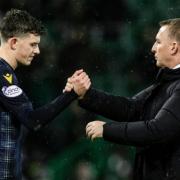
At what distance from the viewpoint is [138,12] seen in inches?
248

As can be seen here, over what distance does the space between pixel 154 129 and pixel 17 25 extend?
804mm

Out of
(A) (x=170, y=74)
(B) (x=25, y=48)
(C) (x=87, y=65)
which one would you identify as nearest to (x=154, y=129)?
(A) (x=170, y=74)

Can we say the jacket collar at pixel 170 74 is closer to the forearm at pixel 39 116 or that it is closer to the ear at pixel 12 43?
the forearm at pixel 39 116

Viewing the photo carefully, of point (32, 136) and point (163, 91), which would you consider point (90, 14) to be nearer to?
point (32, 136)

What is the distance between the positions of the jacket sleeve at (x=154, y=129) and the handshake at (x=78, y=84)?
0.98ft

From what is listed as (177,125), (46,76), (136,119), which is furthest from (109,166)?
(177,125)

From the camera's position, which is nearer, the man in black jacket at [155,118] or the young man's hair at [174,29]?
the man in black jacket at [155,118]

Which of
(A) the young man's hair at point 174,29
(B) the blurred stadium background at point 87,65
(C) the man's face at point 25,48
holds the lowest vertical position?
(B) the blurred stadium background at point 87,65

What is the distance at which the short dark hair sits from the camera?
12.2 ft

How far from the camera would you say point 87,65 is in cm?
630

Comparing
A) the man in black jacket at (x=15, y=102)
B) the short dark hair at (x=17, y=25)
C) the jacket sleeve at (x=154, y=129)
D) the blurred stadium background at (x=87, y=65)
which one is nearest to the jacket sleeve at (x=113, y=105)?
the man in black jacket at (x=15, y=102)

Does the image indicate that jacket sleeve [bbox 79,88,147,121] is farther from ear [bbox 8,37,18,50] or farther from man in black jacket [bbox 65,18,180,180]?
ear [bbox 8,37,18,50]

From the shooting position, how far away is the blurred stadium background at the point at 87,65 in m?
6.26

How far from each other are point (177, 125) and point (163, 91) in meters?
0.24
